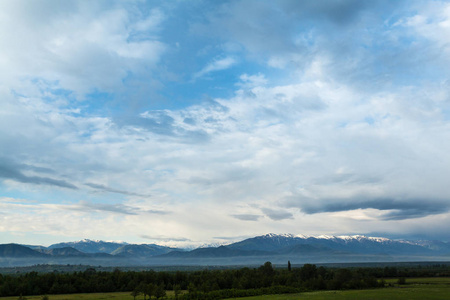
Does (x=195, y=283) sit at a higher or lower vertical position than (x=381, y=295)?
lower

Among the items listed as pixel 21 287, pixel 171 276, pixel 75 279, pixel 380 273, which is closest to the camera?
pixel 21 287

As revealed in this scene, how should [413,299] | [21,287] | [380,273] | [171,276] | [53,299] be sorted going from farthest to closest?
[380,273]
[171,276]
[21,287]
[53,299]
[413,299]

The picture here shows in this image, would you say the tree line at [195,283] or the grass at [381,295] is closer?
the grass at [381,295]

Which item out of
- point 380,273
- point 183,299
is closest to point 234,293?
point 183,299

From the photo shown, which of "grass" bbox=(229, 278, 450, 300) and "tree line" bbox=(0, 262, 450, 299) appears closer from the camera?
"grass" bbox=(229, 278, 450, 300)

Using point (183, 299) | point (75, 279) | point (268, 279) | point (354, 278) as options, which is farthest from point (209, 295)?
point (75, 279)

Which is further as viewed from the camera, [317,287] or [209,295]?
[317,287]

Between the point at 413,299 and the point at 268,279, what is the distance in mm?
86026

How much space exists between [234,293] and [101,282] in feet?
217

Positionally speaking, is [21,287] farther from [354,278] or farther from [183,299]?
[354,278]

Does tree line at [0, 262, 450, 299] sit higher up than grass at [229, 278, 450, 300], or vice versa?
grass at [229, 278, 450, 300]

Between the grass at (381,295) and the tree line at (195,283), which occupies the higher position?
the grass at (381,295)

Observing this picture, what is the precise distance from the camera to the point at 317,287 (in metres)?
136

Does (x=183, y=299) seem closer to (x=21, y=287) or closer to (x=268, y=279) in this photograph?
(x=268, y=279)
